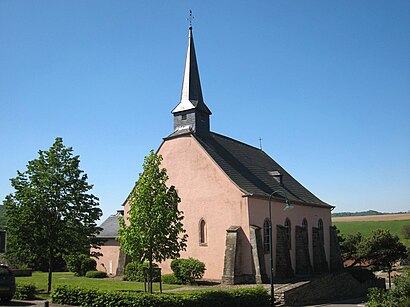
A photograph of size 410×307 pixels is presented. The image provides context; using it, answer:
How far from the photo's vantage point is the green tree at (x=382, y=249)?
48781mm

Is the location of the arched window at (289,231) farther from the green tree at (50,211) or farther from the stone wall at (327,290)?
the green tree at (50,211)

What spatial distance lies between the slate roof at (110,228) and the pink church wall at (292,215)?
17.2 m

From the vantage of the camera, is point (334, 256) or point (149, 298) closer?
point (149, 298)

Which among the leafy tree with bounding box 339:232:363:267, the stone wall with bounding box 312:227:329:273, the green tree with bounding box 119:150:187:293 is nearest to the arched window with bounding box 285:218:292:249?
the stone wall with bounding box 312:227:329:273

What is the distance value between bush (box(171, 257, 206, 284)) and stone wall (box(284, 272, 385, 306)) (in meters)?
7.10

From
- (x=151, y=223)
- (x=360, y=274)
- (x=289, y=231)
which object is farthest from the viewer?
(x=360, y=274)

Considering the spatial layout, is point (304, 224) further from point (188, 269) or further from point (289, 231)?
point (188, 269)

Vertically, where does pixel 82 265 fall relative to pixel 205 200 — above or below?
below

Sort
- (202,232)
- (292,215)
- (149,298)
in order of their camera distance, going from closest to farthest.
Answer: (149,298) < (202,232) < (292,215)

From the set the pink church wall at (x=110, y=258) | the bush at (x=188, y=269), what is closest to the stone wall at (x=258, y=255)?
the bush at (x=188, y=269)

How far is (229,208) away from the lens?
30.6 m

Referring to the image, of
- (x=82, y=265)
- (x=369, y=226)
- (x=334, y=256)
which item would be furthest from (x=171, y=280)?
(x=369, y=226)

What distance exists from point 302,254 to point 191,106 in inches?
634

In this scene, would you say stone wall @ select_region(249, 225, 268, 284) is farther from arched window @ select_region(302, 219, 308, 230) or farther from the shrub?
the shrub
